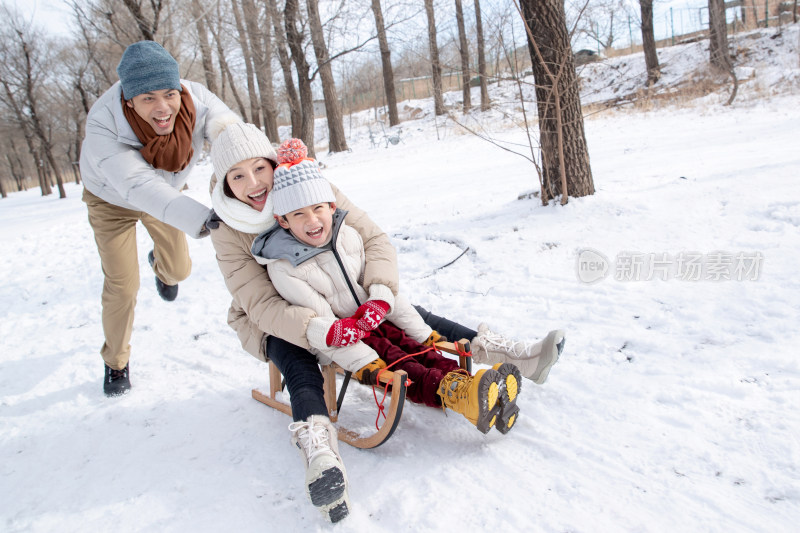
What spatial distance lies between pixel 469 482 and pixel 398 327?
0.81 meters

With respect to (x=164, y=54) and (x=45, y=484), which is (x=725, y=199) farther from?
(x=45, y=484)

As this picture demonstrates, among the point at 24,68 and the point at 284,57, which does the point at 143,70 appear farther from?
the point at 24,68

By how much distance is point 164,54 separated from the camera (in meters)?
2.47

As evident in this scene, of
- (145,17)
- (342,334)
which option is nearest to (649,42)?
(145,17)

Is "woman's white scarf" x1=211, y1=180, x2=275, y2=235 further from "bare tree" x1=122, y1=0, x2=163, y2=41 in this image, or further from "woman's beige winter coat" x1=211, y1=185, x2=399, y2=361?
"bare tree" x1=122, y1=0, x2=163, y2=41

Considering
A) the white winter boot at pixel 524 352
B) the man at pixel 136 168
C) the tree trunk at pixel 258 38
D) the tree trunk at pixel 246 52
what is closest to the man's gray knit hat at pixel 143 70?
the man at pixel 136 168

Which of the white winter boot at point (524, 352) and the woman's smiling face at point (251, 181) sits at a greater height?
the woman's smiling face at point (251, 181)

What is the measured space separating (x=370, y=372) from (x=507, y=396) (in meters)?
0.56

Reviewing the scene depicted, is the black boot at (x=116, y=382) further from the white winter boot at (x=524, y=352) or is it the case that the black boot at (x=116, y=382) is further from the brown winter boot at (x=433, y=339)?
the white winter boot at (x=524, y=352)

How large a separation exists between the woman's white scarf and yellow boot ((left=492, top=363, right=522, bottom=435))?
1.16 metres

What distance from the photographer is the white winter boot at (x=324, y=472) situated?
1651 mm

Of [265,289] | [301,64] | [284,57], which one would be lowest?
[265,289]

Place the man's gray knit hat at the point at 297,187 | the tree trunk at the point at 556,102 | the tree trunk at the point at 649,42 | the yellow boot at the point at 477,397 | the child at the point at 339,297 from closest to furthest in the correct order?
1. the yellow boot at the point at 477,397
2. the child at the point at 339,297
3. the man's gray knit hat at the point at 297,187
4. the tree trunk at the point at 556,102
5. the tree trunk at the point at 649,42

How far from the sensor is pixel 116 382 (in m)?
2.88
